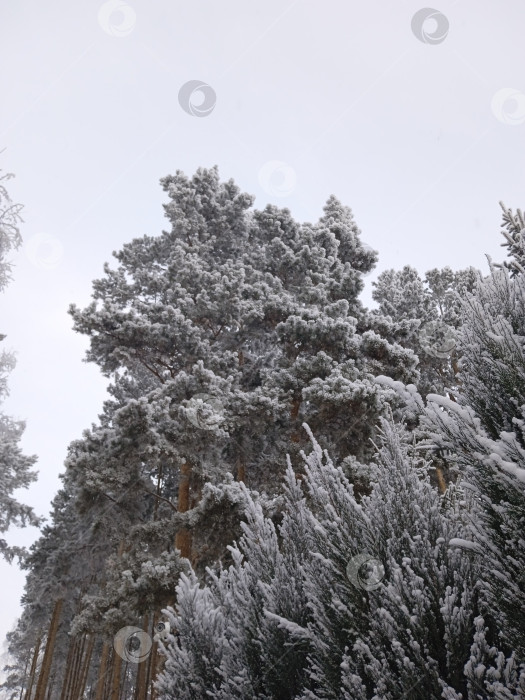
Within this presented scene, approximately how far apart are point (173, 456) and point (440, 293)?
1434 centimetres

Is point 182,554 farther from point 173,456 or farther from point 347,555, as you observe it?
point 347,555

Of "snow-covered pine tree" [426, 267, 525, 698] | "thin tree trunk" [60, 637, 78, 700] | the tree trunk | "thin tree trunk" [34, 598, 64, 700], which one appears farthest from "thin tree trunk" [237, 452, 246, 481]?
"thin tree trunk" [60, 637, 78, 700]

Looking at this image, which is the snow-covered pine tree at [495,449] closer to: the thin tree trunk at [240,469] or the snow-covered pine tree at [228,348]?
the snow-covered pine tree at [228,348]

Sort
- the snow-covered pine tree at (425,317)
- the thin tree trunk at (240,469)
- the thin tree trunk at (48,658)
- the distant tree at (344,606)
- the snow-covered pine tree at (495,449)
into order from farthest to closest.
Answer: the thin tree trunk at (48,658)
the snow-covered pine tree at (425,317)
the thin tree trunk at (240,469)
the distant tree at (344,606)
the snow-covered pine tree at (495,449)

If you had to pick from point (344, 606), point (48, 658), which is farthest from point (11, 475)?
point (344, 606)

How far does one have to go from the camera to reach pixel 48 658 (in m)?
19.0

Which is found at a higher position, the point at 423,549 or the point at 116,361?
the point at 116,361

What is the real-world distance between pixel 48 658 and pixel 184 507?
13683 mm

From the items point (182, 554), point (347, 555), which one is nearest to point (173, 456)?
point (182, 554)

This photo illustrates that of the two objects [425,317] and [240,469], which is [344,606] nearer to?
[240,469]

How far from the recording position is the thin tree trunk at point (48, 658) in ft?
58.1

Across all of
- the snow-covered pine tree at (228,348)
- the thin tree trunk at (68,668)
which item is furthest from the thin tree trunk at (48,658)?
the snow-covered pine tree at (228,348)

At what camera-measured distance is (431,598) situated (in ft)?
9.59

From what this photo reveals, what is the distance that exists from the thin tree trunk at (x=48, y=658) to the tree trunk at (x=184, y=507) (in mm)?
11936
